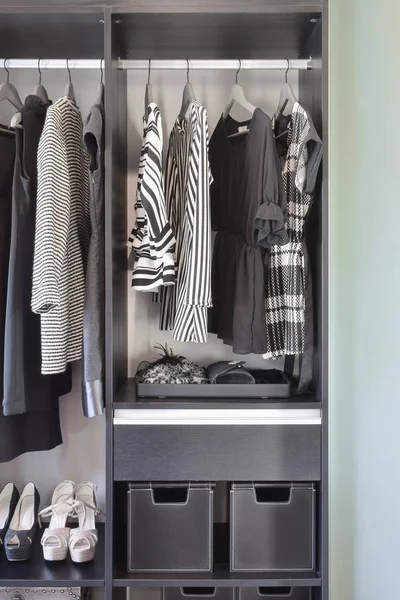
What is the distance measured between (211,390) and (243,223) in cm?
50

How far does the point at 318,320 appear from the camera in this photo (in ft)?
5.32

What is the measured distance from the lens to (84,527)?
70.2 inches

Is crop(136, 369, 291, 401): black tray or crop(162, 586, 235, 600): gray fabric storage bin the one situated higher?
crop(136, 369, 291, 401): black tray

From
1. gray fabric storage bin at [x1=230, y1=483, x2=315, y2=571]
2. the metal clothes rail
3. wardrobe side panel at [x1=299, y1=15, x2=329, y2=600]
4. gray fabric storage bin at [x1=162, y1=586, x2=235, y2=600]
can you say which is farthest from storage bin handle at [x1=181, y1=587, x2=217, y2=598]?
the metal clothes rail

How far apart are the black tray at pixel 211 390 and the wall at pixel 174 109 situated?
356mm

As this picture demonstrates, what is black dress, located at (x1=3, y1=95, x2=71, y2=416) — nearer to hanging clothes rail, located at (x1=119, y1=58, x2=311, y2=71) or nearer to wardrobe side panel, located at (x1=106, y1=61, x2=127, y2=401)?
wardrobe side panel, located at (x1=106, y1=61, x2=127, y2=401)

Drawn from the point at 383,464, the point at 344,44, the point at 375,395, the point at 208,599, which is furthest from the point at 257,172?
the point at 208,599

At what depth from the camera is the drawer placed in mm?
1575

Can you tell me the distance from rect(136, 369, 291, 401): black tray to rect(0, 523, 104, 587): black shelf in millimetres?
539

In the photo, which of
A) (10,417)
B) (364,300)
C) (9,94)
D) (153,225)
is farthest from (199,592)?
(9,94)

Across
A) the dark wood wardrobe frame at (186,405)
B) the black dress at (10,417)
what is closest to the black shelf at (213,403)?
the dark wood wardrobe frame at (186,405)

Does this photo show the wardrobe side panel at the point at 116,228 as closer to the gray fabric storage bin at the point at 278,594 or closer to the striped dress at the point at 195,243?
the striped dress at the point at 195,243

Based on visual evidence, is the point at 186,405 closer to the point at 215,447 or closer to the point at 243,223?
the point at 215,447

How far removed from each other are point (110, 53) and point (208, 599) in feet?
5.49
